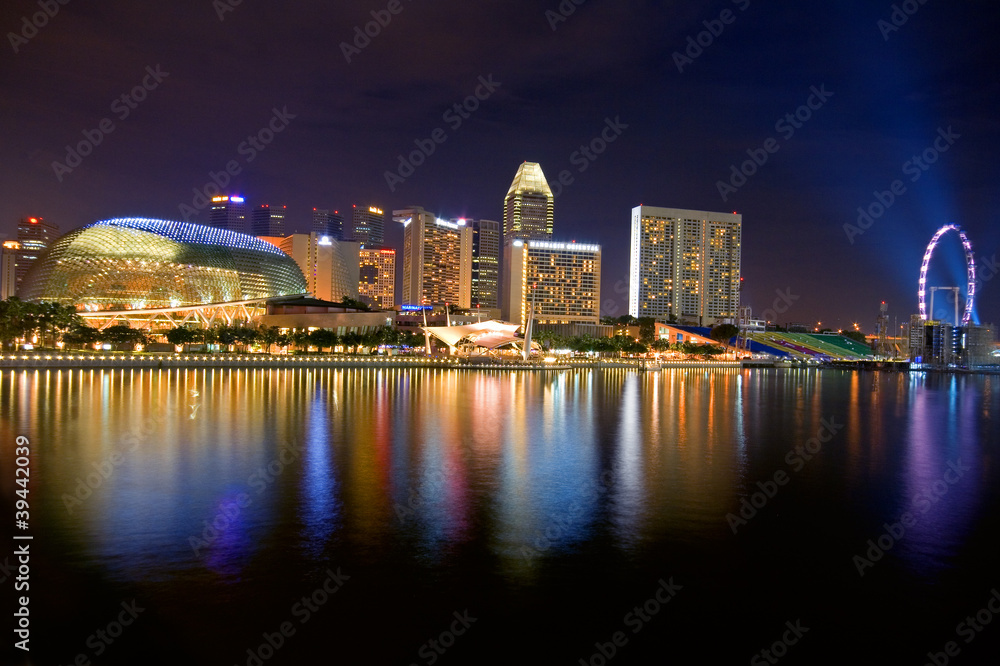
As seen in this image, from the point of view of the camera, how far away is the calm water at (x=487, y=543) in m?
8.41

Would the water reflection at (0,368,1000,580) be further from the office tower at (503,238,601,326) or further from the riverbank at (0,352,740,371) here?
the office tower at (503,238,601,326)

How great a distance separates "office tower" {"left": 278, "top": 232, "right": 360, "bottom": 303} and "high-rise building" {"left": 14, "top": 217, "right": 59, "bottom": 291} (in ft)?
238

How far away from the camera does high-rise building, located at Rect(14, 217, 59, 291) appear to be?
177 meters

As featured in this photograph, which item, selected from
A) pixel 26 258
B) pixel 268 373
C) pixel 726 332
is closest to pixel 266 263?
pixel 268 373

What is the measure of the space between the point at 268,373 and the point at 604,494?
1571 inches

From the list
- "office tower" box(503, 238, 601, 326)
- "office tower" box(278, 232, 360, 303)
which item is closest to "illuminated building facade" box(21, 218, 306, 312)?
"office tower" box(278, 232, 360, 303)

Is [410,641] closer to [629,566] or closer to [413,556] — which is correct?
[413,556]

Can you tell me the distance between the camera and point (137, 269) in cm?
7469

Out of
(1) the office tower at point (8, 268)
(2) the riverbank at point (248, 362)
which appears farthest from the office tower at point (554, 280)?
(1) the office tower at point (8, 268)

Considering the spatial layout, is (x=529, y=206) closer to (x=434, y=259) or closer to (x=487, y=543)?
(x=434, y=259)

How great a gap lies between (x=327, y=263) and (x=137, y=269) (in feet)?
234

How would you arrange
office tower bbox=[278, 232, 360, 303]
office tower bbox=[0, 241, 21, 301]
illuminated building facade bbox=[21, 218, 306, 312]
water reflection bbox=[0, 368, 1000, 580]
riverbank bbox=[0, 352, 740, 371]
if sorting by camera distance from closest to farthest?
water reflection bbox=[0, 368, 1000, 580], riverbank bbox=[0, 352, 740, 371], illuminated building facade bbox=[21, 218, 306, 312], office tower bbox=[278, 232, 360, 303], office tower bbox=[0, 241, 21, 301]

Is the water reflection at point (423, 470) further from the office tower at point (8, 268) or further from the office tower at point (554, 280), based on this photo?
the office tower at point (8, 268)

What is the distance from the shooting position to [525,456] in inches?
773
